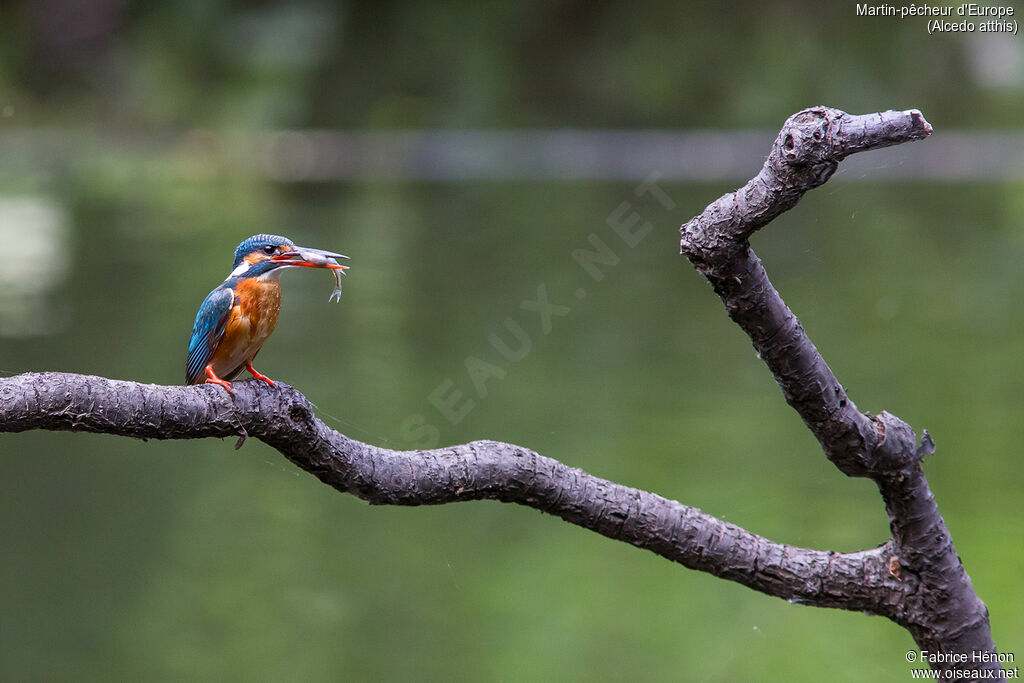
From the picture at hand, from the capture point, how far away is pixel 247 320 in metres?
1.20

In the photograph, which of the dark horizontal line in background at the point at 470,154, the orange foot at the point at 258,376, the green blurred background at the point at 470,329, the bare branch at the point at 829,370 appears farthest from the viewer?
the dark horizontal line in background at the point at 470,154

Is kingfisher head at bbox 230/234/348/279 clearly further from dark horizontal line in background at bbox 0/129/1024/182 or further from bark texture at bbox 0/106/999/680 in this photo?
dark horizontal line in background at bbox 0/129/1024/182

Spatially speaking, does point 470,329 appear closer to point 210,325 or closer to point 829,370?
point 210,325

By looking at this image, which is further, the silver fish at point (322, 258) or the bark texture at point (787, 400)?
the silver fish at point (322, 258)

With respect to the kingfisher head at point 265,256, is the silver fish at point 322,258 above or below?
below

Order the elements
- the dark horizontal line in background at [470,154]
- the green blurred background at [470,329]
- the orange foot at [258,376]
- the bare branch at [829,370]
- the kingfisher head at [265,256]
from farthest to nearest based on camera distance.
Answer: the dark horizontal line in background at [470,154] < the green blurred background at [470,329] < the kingfisher head at [265,256] < the orange foot at [258,376] < the bare branch at [829,370]

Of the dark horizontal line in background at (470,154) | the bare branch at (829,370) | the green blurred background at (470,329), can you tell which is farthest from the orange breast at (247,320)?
the dark horizontal line in background at (470,154)

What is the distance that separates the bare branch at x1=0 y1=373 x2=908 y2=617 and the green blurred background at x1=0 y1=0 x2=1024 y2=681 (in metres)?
0.48

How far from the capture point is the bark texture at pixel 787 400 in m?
0.96

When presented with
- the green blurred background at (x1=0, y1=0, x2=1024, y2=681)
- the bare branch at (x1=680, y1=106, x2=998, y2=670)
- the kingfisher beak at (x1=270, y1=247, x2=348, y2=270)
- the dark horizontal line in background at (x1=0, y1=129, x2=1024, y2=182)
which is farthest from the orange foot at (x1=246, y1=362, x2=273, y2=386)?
the dark horizontal line in background at (x1=0, y1=129, x2=1024, y2=182)

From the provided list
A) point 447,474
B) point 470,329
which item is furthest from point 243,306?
point 470,329

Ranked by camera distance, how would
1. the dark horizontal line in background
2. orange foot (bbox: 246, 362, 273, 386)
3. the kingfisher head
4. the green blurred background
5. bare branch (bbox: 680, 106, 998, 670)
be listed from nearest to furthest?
bare branch (bbox: 680, 106, 998, 670), orange foot (bbox: 246, 362, 273, 386), the kingfisher head, the green blurred background, the dark horizontal line in background

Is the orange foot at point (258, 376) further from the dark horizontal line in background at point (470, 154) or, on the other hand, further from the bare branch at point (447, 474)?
the dark horizontal line in background at point (470, 154)

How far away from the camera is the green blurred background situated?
2.95 m
